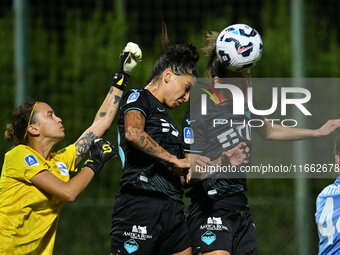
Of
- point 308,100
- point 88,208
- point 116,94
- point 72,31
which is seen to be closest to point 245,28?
point 116,94

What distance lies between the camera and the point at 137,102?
14.8 feet

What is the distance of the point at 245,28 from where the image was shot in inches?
195

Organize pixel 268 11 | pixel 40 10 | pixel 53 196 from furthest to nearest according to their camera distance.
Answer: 1. pixel 268 11
2. pixel 40 10
3. pixel 53 196

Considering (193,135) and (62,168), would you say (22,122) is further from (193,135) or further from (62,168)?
(193,135)

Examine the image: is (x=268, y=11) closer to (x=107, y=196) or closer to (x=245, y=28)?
(x=107, y=196)

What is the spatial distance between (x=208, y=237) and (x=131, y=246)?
1.99 feet

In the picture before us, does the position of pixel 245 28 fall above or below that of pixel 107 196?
above

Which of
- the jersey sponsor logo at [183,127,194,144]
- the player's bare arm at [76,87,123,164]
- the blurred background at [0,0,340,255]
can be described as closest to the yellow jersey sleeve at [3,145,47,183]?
the player's bare arm at [76,87,123,164]

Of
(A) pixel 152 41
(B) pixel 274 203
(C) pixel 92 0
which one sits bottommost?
(B) pixel 274 203

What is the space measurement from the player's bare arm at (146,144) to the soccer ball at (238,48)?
0.89 metres

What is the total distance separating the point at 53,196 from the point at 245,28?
184cm

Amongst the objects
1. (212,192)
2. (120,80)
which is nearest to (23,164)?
(120,80)

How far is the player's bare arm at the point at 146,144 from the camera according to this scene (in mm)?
4293

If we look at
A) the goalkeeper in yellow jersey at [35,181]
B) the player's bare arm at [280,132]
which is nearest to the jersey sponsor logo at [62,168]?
the goalkeeper in yellow jersey at [35,181]
